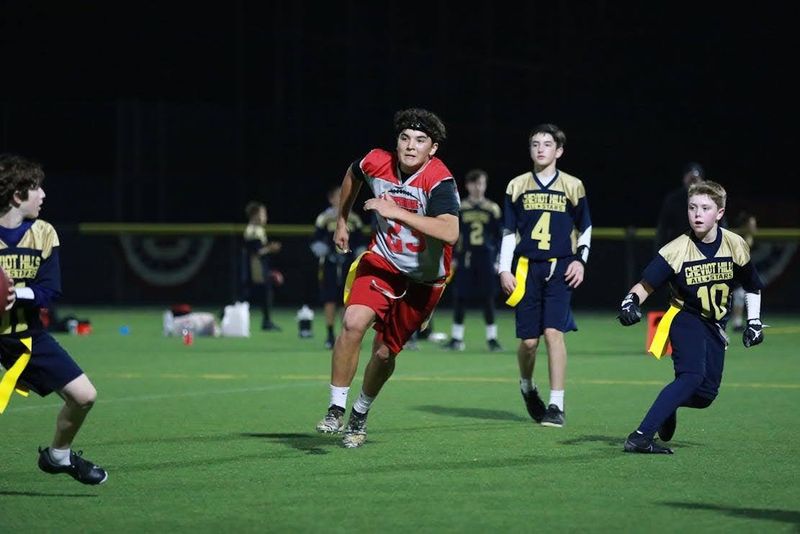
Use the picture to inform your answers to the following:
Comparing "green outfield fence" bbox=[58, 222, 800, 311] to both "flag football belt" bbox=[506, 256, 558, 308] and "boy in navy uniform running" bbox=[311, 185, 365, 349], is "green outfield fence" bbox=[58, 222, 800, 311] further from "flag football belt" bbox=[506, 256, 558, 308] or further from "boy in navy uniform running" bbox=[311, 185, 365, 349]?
"flag football belt" bbox=[506, 256, 558, 308]

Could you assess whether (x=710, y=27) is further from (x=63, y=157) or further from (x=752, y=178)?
(x=63, y=157)

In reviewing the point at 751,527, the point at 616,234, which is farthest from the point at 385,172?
the point at 616,234

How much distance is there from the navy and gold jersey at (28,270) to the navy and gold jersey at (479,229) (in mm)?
12202

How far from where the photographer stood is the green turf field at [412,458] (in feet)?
24.8

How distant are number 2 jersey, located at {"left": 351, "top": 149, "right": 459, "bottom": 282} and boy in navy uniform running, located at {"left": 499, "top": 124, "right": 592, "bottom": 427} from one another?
5.02ft

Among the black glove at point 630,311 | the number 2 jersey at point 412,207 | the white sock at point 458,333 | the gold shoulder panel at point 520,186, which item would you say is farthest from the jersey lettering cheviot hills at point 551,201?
the white sock at point 458,333

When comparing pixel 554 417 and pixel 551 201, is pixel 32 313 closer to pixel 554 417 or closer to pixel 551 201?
pixel 554 417

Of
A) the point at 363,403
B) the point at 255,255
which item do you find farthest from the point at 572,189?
the point at 255,255

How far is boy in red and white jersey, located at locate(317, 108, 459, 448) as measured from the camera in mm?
9961

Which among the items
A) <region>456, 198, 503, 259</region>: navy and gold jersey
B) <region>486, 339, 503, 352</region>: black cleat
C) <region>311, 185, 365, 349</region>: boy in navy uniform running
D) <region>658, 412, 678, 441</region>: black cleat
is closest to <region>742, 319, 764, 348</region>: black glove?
<region>658, 412, 678, 441</region>: black cleat

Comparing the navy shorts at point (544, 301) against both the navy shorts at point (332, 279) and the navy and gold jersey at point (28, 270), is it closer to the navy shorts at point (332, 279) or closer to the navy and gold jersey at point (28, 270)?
the navy and gold jersey at point (28, 270)

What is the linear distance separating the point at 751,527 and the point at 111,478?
3522 millimetres

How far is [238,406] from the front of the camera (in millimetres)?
12773

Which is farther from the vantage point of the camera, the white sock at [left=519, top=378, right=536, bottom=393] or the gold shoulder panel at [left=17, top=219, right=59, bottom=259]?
the white sock at [left=519, top=378, right=536, bottom=393]
